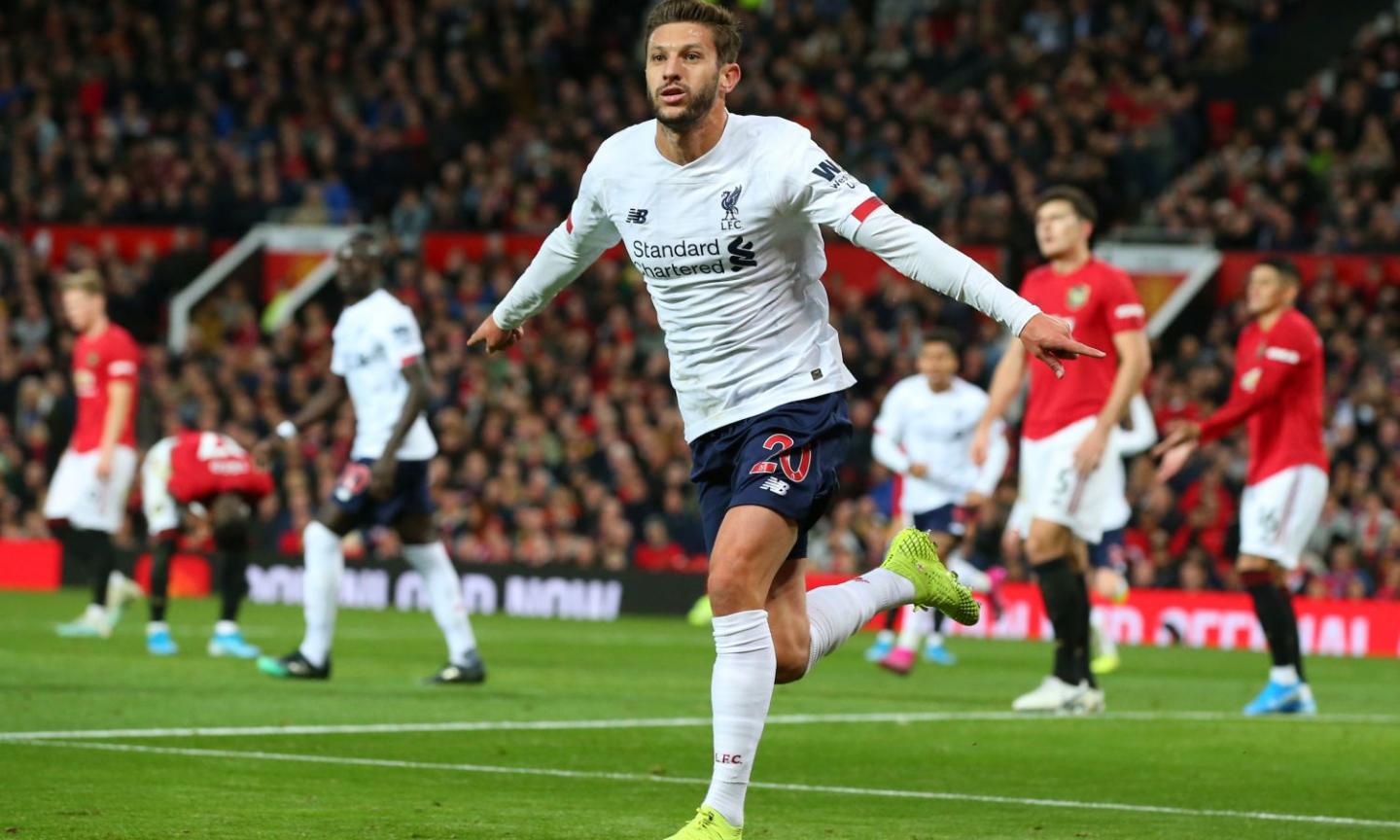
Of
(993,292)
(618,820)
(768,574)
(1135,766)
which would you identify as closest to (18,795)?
(618,820)

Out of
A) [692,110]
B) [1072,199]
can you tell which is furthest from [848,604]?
[1072,199]

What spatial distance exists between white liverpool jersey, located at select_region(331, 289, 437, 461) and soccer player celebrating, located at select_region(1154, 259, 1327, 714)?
3.91 meters

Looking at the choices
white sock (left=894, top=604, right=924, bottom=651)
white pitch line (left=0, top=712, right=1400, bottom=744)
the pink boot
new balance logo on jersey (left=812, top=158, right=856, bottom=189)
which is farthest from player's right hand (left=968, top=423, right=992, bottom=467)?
new balance logo on jersey (left=812, top=158, right=856, bottom=189)

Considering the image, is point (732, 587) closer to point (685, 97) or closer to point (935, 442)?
point (685, 97)

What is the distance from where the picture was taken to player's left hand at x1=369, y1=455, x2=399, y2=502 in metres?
11.9

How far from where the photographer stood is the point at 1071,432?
11.2 metres

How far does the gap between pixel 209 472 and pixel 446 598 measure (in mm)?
3198

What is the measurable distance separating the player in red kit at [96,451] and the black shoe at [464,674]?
12.5ft

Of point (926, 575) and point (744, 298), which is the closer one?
point (744, 298)

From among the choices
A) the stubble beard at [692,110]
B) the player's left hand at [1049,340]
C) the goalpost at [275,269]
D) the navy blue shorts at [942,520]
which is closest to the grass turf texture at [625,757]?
the navy blue shorts at [942,520]

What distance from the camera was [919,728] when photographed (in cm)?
1023

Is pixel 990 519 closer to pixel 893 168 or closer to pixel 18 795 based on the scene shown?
pixel 893 168

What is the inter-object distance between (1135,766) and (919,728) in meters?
1.45

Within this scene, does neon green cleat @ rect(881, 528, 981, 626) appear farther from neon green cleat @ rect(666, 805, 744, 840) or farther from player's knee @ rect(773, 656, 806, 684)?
neon green cleat @ rect(666, 805, 744, 840)
